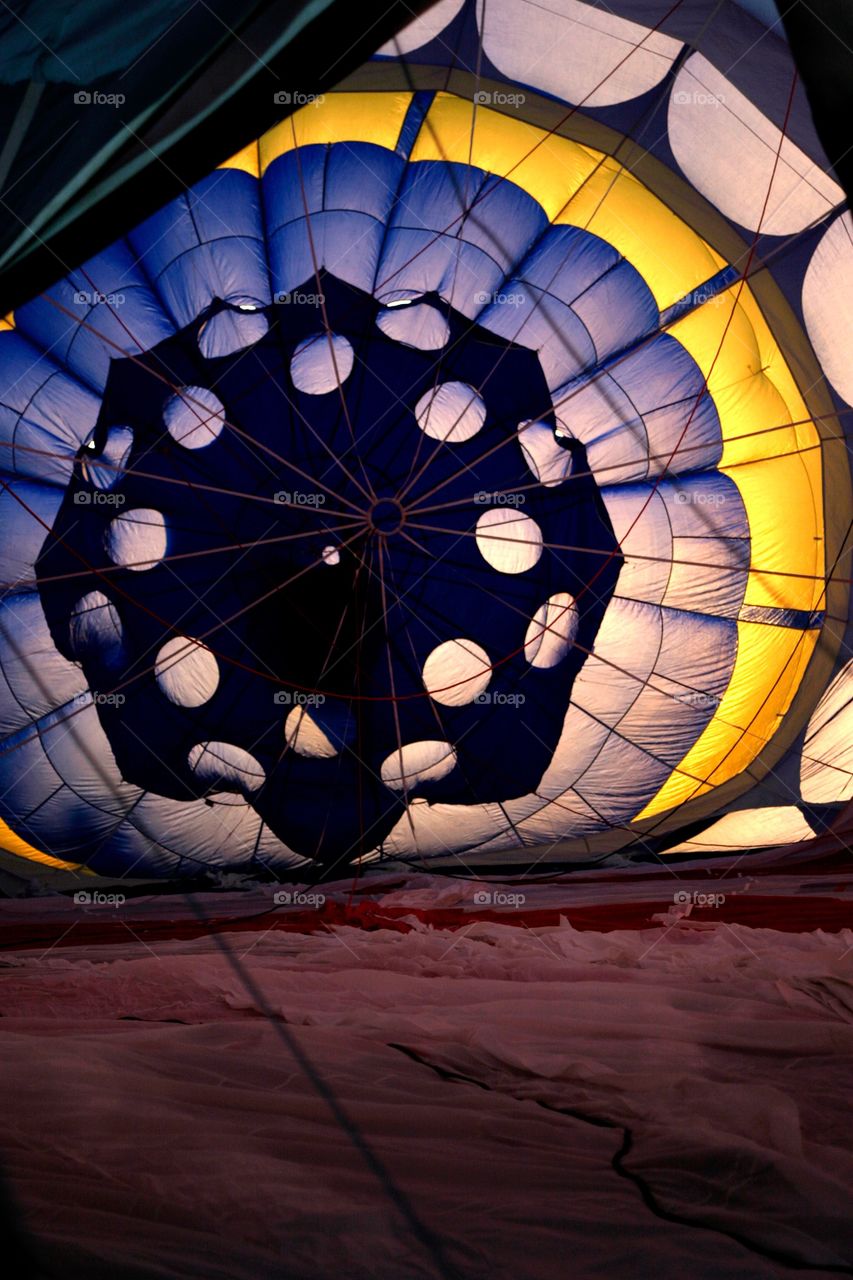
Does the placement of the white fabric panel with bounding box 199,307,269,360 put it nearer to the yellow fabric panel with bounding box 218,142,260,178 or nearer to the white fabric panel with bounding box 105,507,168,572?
the yellow fabric panel with bounding box 218,142,260,178

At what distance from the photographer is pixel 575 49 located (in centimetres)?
248

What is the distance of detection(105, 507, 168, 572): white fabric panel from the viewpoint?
2.98 meters

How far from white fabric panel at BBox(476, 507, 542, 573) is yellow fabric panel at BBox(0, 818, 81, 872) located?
1.50 metres

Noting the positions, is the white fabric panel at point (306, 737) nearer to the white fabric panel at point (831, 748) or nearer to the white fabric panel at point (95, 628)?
the white fabric panel at point (95, 628)

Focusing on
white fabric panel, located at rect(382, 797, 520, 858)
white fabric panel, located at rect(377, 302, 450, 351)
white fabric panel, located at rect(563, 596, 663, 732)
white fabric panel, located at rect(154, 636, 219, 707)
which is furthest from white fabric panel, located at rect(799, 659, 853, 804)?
white fabric panel, located at rect(154, 636, 219, 707)

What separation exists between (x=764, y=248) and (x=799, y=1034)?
1983 mm

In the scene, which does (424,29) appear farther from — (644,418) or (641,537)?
(641,537)

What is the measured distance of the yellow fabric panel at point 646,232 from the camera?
2.73 m

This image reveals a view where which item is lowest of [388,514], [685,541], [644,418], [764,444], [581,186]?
[685,541]

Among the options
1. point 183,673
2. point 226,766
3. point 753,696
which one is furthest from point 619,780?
point 183,673

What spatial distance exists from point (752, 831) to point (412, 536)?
1286 mm

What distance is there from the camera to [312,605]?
9.84 feet

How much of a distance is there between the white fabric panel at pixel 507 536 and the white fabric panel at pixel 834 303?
88 cm

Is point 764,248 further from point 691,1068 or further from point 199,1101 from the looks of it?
point 199,1101
